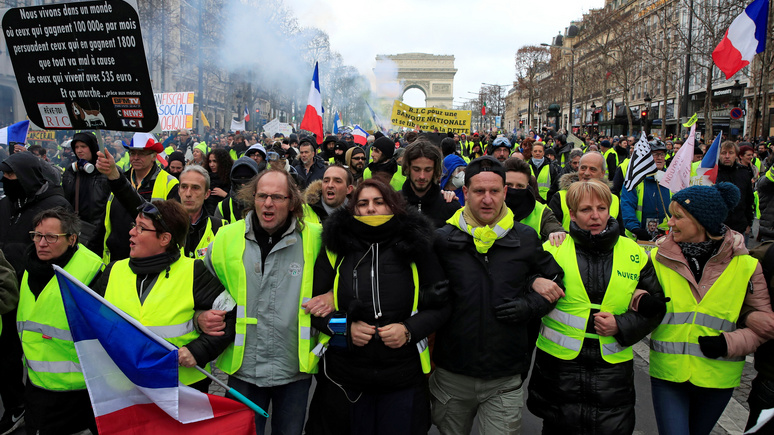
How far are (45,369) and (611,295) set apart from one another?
305cm

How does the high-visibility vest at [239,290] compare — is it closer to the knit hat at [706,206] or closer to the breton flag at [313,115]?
the knit hat at [706,206]

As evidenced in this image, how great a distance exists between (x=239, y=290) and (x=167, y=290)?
1.16 ft

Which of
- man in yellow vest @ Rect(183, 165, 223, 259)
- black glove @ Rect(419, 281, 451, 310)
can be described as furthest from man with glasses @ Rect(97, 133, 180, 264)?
black glove @ Rect(419, 281, 451, 310)

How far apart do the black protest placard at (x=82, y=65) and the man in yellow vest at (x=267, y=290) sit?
1.46 m

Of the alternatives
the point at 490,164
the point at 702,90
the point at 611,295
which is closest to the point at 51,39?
the point at 490,164

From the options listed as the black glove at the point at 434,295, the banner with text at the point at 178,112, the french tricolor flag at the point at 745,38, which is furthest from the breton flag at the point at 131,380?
the banner with text at the point at 178,112

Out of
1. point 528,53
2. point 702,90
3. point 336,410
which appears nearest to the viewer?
point 336,410

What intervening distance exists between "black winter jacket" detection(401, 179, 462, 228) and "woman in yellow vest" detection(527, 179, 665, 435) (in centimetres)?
161

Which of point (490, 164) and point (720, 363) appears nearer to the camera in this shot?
point (720, 363)

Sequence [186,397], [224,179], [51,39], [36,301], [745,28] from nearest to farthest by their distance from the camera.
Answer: [186,397] → [36,301] → [51,39] → [224,179] → [745,28]

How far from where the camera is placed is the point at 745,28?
748cm

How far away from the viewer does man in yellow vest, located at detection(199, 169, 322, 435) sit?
9.48ft

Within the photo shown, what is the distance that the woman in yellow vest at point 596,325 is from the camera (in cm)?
285

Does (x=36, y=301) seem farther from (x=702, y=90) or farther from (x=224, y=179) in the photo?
(x=702, y=90)
